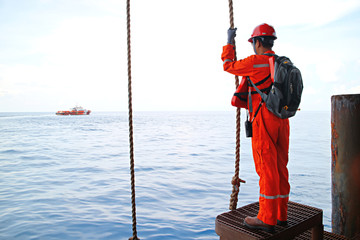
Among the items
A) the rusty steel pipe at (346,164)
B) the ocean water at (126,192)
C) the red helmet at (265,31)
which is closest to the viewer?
the red helmet at (265,31)

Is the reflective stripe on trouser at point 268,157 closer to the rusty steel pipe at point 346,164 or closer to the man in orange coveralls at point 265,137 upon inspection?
the man in orange coveralls at point 265,137

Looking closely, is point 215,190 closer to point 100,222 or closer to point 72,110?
point 100,222

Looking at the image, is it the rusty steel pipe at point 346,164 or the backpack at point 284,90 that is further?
the rusty steel pipe at point 346,164

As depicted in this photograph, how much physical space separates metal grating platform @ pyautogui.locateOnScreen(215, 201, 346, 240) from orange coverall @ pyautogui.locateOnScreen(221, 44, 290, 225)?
0.14 m

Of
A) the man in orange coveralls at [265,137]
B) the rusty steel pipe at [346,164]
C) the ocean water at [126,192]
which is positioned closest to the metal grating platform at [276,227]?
the man in orange coveralls at [265,137]

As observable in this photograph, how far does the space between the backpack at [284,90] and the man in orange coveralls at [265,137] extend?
80 millimetres

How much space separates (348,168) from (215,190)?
7.91 metres

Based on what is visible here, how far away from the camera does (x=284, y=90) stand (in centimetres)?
228

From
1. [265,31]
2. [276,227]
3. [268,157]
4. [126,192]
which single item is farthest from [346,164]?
[126,192]

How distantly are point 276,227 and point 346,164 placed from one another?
175cm

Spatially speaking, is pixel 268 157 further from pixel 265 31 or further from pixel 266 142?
pixel 265 31

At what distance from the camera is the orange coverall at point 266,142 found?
2354 mm

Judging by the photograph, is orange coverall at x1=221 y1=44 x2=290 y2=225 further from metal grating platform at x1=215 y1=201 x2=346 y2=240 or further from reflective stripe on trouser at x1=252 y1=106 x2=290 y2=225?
metal grating platform at x1=215 y1=201 x2=346 y2=240

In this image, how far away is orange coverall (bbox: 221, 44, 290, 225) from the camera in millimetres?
2354
